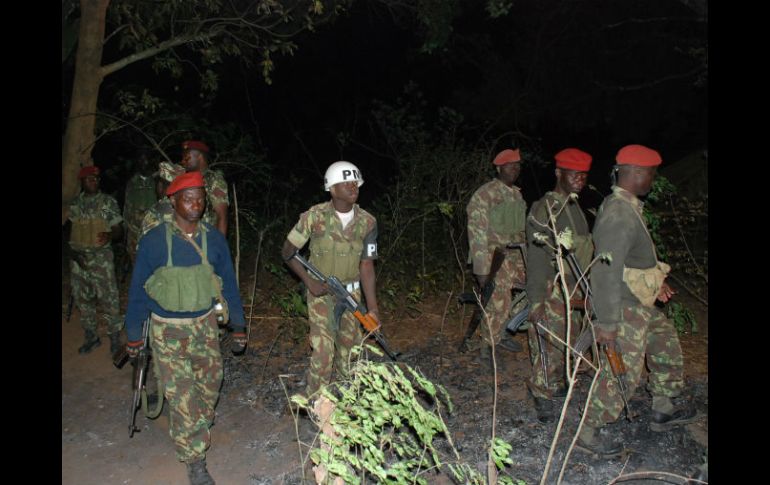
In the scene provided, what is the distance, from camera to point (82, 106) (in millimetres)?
6902

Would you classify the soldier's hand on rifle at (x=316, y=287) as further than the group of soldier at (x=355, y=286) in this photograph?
Yes

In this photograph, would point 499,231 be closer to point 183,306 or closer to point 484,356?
point 484,356

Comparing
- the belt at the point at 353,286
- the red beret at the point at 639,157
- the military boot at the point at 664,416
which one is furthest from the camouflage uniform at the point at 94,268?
the military boot at the point at 664,416

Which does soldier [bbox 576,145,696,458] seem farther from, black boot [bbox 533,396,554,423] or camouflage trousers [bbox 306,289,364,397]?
camouflage trousers [bbox 306,289,364,397]

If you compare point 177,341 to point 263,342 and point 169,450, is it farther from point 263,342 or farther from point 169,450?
point 263,342

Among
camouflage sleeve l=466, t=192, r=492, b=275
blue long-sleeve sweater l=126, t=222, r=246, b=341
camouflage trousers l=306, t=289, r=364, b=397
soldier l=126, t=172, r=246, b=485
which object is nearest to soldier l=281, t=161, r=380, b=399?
camouflage trousers l=306, t=289, r=364, b=397

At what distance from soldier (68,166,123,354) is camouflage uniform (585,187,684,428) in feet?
15.3

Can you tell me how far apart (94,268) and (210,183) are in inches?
64.8

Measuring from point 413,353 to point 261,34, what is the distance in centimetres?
551

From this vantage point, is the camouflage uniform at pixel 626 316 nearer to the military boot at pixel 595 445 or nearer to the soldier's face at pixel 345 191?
the military boot at pixel 595 445

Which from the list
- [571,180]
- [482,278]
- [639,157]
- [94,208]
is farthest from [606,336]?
[94,208]

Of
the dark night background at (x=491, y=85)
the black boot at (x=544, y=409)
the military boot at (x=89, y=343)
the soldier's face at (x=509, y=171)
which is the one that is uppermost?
the dark night background at (x=491, y=85)

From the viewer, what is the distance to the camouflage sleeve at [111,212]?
20.3 feet

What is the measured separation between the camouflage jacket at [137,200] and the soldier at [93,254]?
53cm
